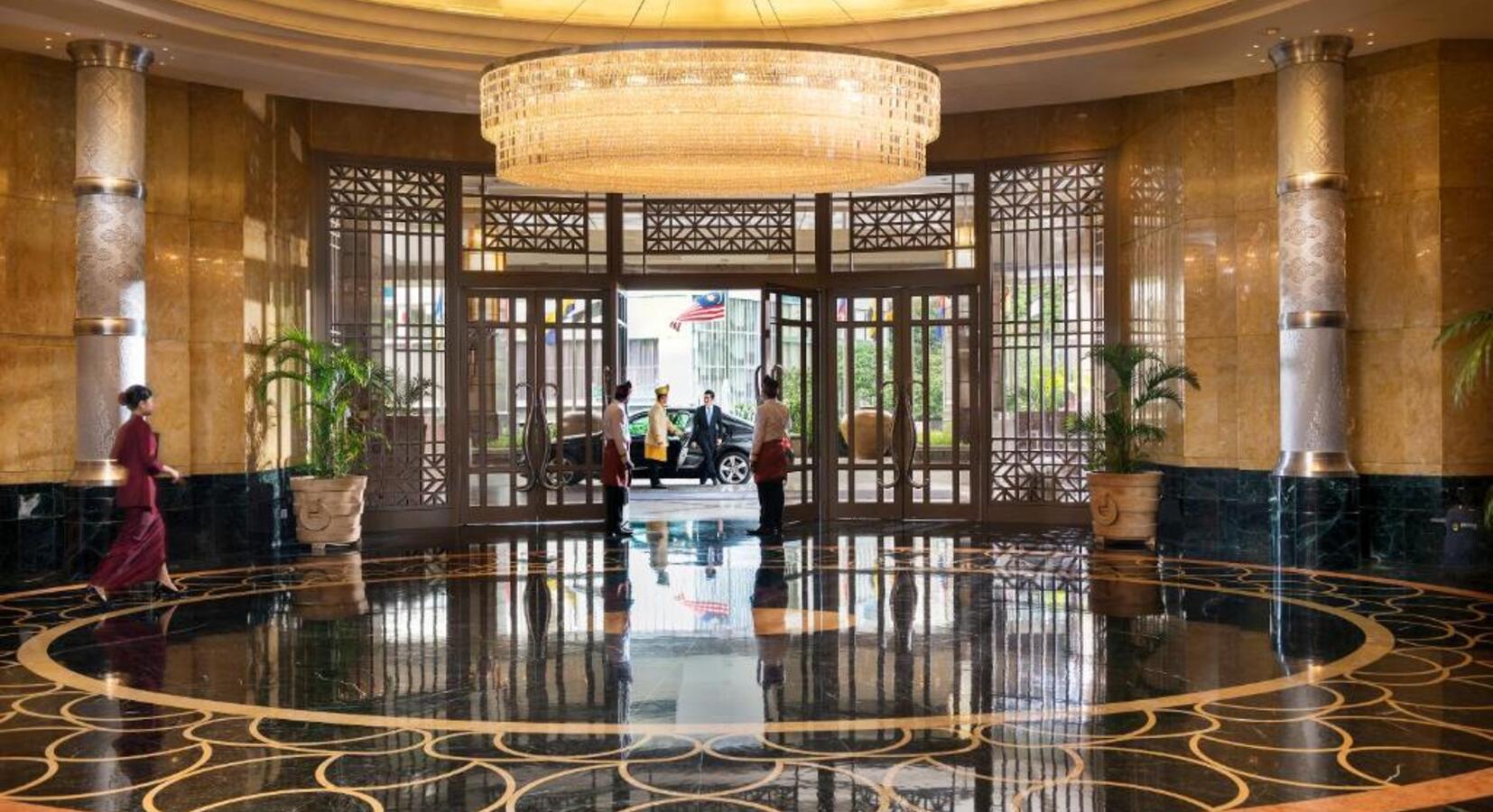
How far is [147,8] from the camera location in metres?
9.15

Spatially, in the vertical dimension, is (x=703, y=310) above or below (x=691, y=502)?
above

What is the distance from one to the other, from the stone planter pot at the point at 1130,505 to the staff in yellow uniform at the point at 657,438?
21.2 feet

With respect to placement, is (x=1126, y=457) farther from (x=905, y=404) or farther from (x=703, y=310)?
(x=703, y=310)

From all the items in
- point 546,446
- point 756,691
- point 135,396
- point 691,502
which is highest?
point 135,396

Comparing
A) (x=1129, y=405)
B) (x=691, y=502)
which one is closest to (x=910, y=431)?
(x=1129, y=405)

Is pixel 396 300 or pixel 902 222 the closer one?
pixel 396 300

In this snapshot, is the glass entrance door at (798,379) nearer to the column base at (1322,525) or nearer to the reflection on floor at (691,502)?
the reflection on floor at (691,502)

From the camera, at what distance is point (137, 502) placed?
830 cm

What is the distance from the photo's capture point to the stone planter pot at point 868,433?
43.7 ft

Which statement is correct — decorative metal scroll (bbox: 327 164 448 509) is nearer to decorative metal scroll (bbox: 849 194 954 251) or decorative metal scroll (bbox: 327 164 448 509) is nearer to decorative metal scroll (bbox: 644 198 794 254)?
decorative metal scroll (bbox: 644 198 794 254)

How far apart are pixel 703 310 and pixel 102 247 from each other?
13294 millimetres

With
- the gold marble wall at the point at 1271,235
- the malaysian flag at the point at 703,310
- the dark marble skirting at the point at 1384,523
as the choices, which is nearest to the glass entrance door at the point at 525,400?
the gold marble wall at the point at 1271,235

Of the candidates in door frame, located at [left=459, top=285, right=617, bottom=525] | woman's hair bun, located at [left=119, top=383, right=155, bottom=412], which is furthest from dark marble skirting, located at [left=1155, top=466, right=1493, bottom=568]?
woman's hair bun, located at [left=119, top=383, right=155, bottom=412]

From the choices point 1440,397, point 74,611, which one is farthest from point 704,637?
point 1440,397
